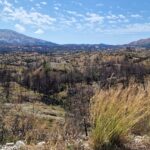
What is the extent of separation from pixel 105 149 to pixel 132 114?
24.6 inches

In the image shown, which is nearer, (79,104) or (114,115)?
(114,115)

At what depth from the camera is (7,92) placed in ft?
352

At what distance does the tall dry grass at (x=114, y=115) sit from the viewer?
190 inches

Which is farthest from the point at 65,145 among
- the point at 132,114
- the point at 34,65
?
the point at 34,65

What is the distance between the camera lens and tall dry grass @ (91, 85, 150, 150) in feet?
15.8

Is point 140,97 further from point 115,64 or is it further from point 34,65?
point 34,65

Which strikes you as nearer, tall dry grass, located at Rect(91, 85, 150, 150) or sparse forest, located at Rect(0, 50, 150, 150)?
tall dry grass, located at Rect(91, 85, 150, 150)

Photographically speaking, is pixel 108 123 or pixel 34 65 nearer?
pixel 108 123

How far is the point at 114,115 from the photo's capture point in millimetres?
4898

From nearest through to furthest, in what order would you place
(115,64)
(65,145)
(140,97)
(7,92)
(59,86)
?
(65,145) < (140,97) < (7,92) < (59,86) < (115,64)

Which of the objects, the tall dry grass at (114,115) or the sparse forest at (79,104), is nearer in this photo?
the tall dry grass at (114,115)

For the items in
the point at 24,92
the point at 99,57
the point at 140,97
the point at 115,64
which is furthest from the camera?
the point at 99,57

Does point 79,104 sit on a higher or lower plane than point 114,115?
lower

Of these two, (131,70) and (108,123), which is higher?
(108,123)
